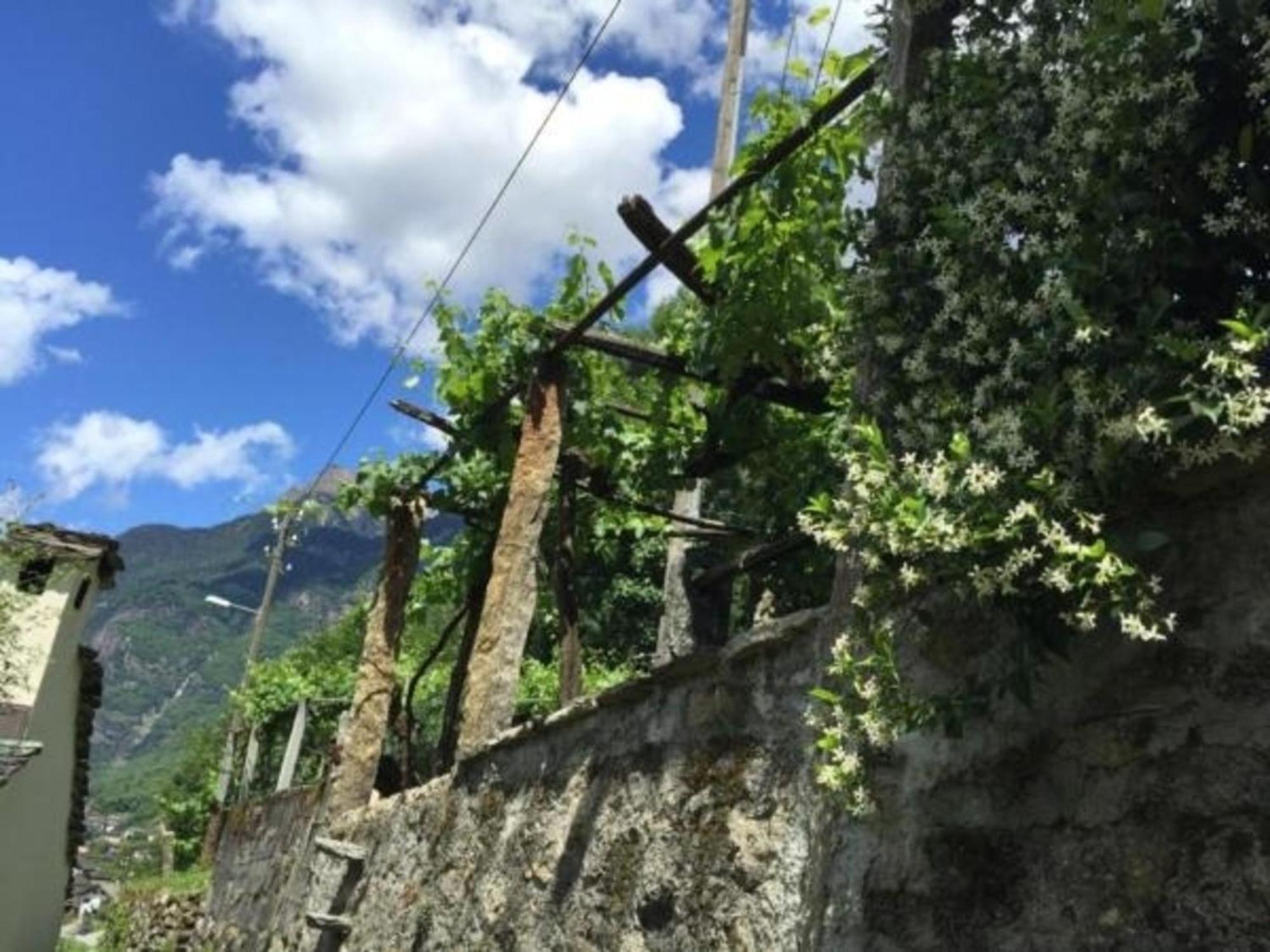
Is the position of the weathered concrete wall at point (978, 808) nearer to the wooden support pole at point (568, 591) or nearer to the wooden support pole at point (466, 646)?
the wooden support pole at point (568, 591)

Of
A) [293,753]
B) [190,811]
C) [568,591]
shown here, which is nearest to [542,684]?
[293,753]

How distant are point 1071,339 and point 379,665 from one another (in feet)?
22.6

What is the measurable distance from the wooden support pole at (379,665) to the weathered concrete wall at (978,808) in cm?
410

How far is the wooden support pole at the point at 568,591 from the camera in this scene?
18.7 feet

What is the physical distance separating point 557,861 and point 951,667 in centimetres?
220

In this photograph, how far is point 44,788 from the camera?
18906mm

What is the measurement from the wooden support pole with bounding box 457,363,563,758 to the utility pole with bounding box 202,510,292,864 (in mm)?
9153

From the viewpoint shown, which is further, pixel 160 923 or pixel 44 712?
pixel 44 712

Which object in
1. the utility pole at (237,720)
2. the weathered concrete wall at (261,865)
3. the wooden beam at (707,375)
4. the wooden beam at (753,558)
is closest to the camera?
the wooden beam at (753,558)

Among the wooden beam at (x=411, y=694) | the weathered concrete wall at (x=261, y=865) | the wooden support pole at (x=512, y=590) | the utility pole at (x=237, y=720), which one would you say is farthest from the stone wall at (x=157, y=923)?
the wooden support pole at (x=512, y=590)

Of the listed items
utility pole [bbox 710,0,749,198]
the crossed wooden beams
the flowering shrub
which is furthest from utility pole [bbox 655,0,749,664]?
the flowering shrub

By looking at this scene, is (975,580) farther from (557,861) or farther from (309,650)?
(309,650)

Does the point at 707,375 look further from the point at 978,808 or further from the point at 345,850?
the point at 978,808

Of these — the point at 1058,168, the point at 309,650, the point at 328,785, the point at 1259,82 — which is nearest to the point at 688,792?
the point at 1058,168
